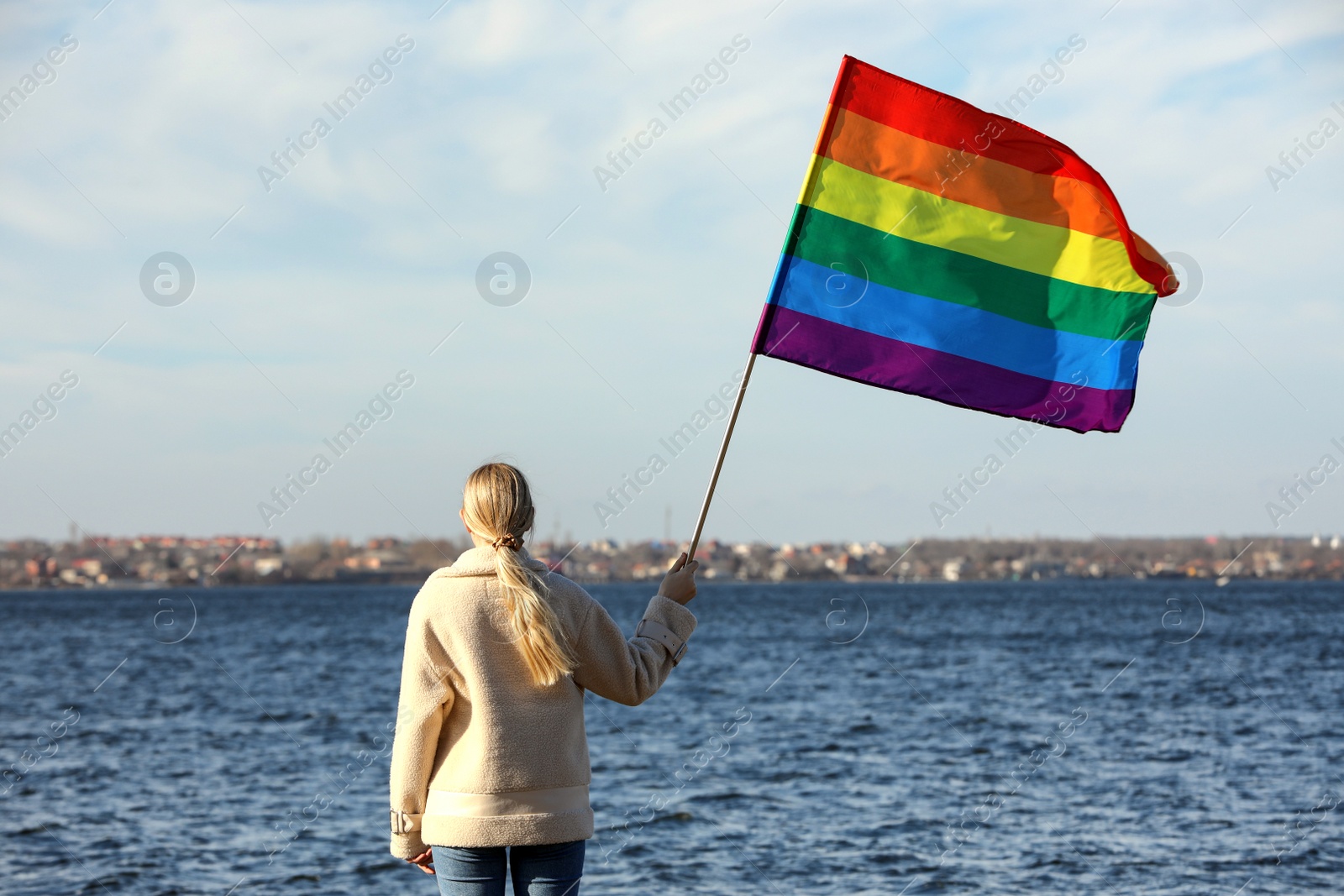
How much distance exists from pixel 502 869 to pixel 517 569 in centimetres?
95

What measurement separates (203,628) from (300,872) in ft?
238

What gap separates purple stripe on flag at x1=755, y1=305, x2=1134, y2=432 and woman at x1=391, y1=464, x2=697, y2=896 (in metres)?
2.34

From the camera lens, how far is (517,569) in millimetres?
3592

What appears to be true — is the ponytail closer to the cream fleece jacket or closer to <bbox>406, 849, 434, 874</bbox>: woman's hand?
the cream fleece jacket

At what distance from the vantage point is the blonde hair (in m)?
3.58

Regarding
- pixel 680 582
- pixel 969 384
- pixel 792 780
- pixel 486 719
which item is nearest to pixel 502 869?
pixel 486 719

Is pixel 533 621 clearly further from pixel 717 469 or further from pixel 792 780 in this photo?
pixel 792 780

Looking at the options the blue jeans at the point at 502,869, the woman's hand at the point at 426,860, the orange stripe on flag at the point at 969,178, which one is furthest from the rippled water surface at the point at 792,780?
the blue jeans at the point at 502,869

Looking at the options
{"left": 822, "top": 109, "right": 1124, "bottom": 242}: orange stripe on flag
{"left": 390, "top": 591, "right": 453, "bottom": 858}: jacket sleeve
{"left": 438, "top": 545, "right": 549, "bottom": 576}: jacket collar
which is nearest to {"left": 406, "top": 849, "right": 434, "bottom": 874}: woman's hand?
{"left": 390, "top": 591, "right": 453, "bottom": 858}: jacket sleeve

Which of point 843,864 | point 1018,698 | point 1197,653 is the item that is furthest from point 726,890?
point 1197,653

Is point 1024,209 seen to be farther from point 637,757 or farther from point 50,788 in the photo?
point 50,788

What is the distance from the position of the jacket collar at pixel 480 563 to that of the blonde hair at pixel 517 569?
0.02 metres

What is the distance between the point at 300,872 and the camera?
12.5m

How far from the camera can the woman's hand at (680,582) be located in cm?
419
